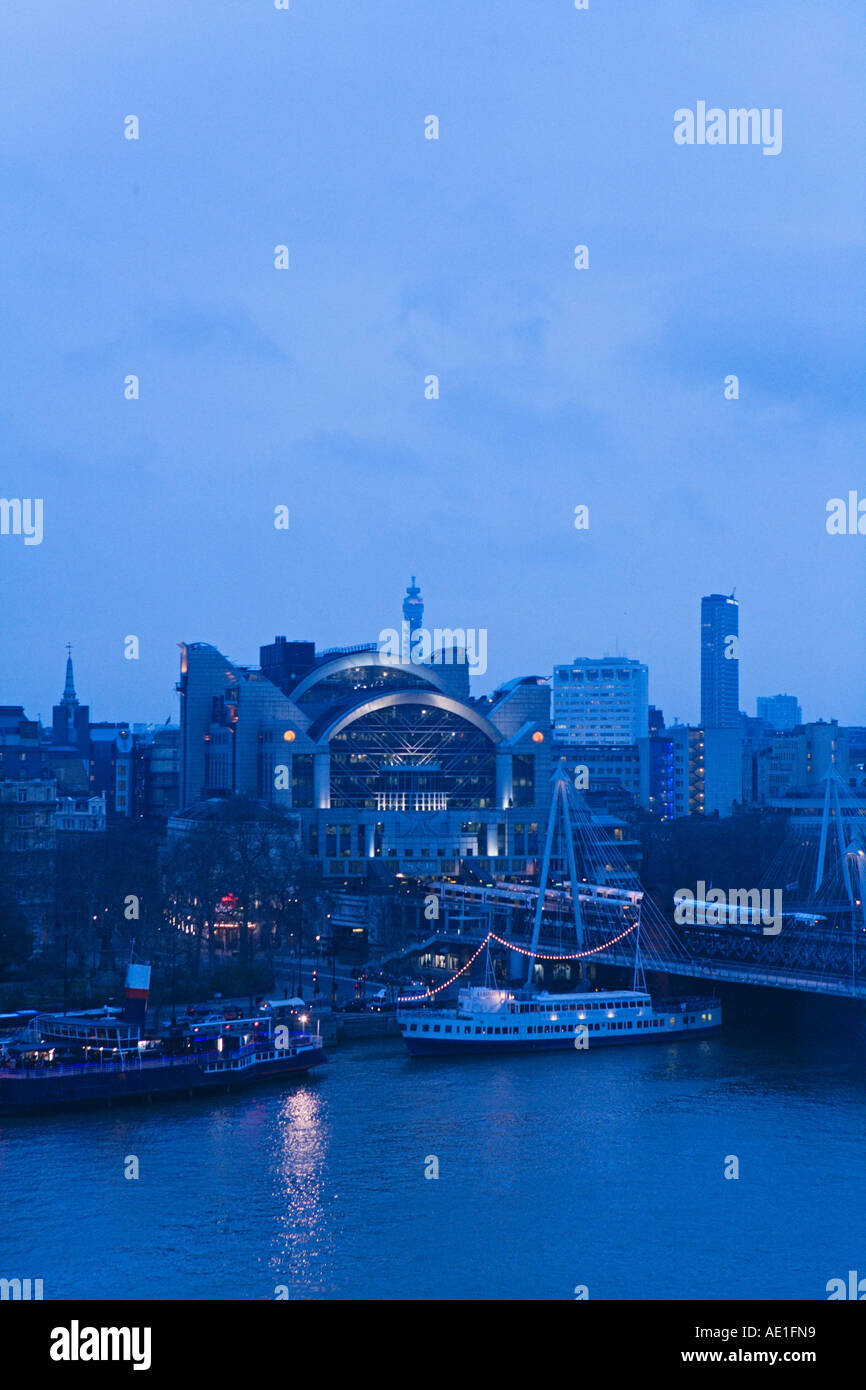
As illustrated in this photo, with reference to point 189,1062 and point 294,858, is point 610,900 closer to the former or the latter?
point 294,858

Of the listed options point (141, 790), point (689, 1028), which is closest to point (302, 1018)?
point (689, 1028)

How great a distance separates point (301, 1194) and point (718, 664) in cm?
11235

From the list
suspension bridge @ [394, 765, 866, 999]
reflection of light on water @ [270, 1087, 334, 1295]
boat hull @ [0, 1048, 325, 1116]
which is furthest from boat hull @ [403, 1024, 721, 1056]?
reflection of light on water @ [270, 1087, 334, 1295]

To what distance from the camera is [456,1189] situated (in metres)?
16.8

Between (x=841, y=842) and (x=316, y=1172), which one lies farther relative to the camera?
(x=841, y=842)

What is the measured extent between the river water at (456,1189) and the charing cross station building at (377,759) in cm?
1803

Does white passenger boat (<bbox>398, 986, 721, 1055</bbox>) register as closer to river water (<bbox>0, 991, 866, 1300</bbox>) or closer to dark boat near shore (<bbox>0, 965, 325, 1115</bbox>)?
river water (<bbox>0, 991, 866, 1300</bbox>)

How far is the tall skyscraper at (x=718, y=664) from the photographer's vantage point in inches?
4872

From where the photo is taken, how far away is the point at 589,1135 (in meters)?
19.0

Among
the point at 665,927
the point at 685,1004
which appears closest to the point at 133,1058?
the point at 685,1004

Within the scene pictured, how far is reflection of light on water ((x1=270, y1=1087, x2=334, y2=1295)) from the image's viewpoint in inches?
572

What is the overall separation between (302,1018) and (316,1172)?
24.7 feet

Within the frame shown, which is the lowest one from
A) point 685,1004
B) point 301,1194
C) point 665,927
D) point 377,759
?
point 301,1194

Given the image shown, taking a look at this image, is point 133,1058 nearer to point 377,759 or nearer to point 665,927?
point 665,927
